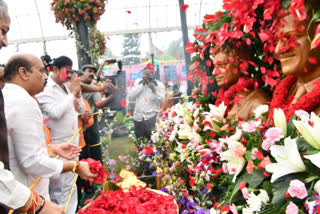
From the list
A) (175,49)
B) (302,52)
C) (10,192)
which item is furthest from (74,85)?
(175,49)

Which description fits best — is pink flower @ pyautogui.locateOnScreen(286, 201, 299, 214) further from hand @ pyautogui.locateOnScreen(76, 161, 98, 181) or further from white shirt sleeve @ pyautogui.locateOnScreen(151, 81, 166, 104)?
white shirt sleeve @ pyautogui.locateOnScreen(151, 81, 166, 104)

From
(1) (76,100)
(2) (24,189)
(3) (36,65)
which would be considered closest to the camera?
(2) (24,189)

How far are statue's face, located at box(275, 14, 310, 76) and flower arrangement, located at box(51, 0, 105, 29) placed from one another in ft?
9.39

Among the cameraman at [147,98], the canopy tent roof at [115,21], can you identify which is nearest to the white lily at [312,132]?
the cameraman at [147,98]

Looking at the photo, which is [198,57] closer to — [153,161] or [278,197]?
[153,161]

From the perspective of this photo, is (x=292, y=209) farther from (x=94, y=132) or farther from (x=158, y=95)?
(x=158, y=95)

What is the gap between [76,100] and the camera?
3.08 m

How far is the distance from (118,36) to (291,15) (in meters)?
7.80

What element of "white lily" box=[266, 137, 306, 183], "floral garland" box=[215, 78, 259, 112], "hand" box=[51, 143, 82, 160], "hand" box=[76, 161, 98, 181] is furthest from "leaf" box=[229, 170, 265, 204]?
"hand" box=[51, 143, 82, 160]

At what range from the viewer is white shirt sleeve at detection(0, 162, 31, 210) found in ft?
3.52

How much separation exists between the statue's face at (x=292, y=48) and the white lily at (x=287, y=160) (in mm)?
456

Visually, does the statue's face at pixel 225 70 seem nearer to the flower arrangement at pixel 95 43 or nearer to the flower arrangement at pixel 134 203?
the flower arrangement at pixel 134 203

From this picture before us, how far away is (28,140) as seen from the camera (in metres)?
1.53

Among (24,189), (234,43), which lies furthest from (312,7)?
(24,189)
